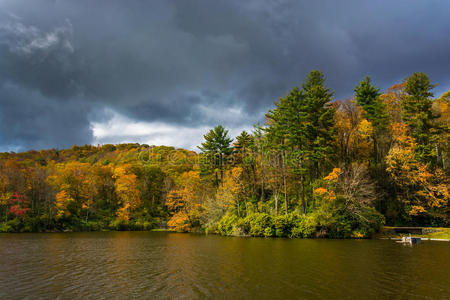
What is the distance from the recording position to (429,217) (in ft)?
114

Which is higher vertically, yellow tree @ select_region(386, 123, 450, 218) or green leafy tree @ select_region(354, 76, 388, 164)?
green leafy tree @ select_region(354, 76, 388, 164)

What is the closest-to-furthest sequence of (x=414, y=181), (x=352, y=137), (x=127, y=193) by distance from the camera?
(x=414, y=181)
(x=352, y=137)
(x=127, y=193)

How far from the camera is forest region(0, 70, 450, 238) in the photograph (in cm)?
3309

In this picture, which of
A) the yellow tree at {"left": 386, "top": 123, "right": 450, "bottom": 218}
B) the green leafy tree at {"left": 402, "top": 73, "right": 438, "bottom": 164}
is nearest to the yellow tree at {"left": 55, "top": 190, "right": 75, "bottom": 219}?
the yellow tree at {"left": 386, "top": 123, "right": 450, "bottom": 218}

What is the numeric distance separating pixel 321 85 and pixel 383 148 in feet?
44.7

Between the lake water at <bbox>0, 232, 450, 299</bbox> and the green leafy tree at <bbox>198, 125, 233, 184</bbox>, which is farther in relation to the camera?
the green leafy tree at <bbox>198, 125, 233, 184</bbox>

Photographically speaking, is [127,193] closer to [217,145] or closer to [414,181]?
[217,145]

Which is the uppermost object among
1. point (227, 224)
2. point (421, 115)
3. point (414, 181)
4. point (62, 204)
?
point (421, 115)

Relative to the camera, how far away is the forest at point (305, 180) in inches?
1303

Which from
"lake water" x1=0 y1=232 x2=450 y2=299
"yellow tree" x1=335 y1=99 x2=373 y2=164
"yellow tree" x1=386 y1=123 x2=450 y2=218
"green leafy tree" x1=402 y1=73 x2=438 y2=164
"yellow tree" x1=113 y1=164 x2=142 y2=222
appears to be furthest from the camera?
"yellow tree" x1=113 y1=164 x2=142 y2=222

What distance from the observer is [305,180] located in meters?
41.2

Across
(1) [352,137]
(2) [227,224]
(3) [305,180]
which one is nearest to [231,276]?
(2) [227,224]

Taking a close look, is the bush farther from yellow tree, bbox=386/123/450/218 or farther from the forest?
yellow tree, bbox=386/123/450/218

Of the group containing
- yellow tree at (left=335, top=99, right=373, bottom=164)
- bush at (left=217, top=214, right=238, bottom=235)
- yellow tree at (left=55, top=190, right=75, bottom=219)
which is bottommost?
bush at (left=217, top=214, right=238, bottom=235)
